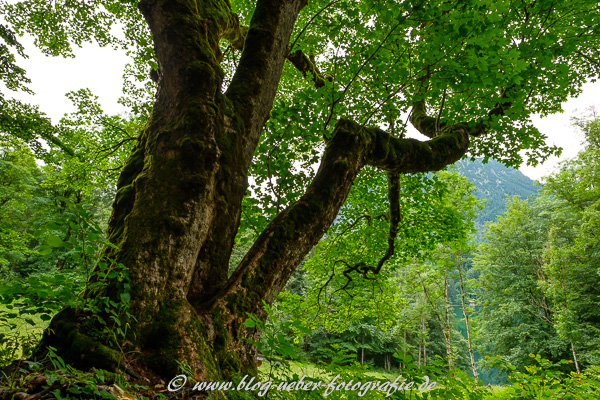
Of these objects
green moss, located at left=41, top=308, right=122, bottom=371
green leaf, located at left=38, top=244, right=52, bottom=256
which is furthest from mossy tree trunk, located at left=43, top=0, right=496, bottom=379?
green leaf, located at left=38, top=244, right=52, bottom=256

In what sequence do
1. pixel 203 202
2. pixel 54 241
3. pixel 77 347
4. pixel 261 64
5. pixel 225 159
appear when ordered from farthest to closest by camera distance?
1. pixel 261 64
2. pixel 225 159
3. pixel 203 202
4. pixel 77 347
5. pixel 54 241

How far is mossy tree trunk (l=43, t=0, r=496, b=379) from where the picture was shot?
197cm

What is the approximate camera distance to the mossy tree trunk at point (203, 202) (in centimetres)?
197

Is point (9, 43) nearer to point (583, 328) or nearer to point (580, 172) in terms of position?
point (583, 328)

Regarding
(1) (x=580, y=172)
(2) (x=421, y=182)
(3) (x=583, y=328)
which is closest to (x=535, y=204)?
(1) (x=580, y=172)

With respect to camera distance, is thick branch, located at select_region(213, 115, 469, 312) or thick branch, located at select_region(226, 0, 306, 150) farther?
thick branch, located at select_region(226, 0, 306, 150)

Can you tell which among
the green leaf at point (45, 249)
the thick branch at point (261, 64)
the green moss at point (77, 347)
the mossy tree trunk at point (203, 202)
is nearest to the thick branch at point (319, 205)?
the mossy tree trunk at point (203, 202)

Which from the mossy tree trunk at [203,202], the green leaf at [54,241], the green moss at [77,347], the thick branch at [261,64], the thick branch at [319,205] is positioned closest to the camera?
the green leaf at [54,241]

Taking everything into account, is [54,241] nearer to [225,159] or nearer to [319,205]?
[225,159]

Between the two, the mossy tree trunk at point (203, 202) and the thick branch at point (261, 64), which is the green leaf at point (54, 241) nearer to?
the mossy tree trunk at point (203, 202)

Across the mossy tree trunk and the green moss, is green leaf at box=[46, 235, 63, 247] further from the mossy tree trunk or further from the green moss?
the green moss

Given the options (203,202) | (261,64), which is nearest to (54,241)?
(203,202)

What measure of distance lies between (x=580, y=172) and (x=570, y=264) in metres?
6.98

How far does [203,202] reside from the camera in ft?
8.38
